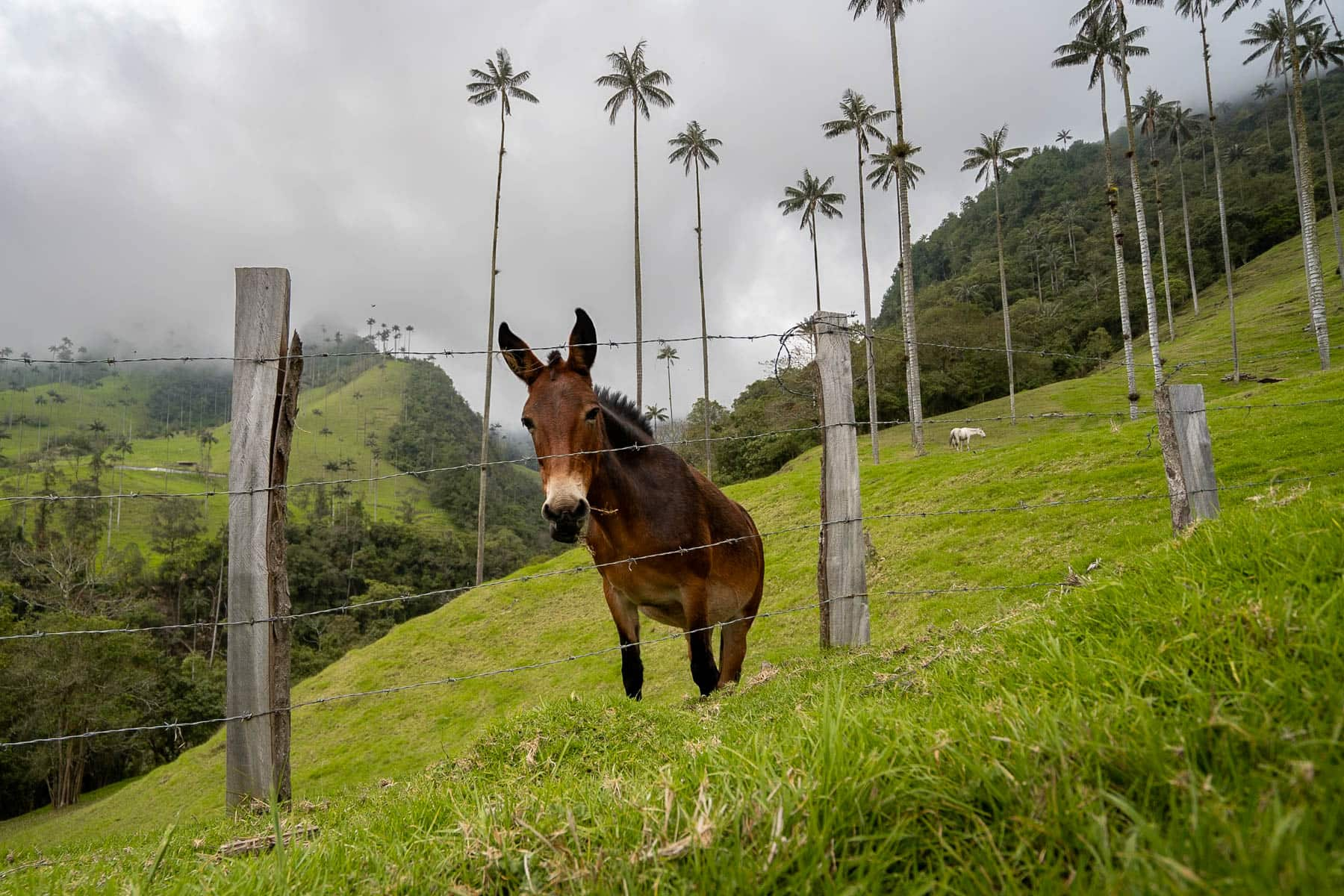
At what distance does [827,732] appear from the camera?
150 centimetres

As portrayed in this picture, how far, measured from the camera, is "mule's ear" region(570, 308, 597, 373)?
14.6 ft

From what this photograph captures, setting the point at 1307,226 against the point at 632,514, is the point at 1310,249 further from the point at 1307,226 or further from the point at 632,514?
the point at 632,514

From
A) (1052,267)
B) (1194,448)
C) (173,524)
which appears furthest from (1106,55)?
(173,524)

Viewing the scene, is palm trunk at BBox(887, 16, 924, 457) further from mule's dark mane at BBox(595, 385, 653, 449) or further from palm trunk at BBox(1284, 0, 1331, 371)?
mule's dark mane at BBox(595, 385, 653, 449)

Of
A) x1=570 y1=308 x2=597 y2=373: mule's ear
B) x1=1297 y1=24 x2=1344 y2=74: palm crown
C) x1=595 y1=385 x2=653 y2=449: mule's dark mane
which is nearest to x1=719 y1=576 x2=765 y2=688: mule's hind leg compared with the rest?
x1=595 y1=385 x2=653 y2=449: mule's dark mane

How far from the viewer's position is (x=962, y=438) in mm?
32750

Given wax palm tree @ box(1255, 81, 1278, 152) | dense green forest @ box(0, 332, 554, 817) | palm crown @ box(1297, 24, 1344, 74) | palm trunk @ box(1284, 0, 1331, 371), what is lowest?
dense green forest @ box(0, 332, 554, 817)

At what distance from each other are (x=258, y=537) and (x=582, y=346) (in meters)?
2.40

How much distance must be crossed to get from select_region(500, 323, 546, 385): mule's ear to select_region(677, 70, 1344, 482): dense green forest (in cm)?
2903

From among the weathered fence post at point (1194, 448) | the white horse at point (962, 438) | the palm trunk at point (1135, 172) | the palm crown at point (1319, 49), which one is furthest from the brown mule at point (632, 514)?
the palm crown at point (1319, 49)

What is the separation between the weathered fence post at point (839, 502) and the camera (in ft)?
16.0

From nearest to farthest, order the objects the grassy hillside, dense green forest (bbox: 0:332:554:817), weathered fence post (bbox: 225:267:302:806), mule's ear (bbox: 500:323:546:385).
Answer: the grassy hillside → weathered fence post (bbox: 225:267:302:806) → mule's ear (bbox: 500:323:546:385) → dense green forest (bbox: 0:332:554:817)

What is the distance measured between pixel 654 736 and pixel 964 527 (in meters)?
12.5

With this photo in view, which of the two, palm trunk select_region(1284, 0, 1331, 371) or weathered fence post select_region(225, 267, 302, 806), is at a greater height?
palm trunk select_region(1284, 0, 1331, 371)
